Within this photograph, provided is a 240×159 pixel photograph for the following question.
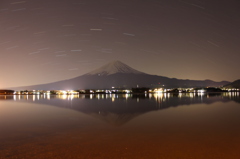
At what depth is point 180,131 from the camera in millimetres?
10750

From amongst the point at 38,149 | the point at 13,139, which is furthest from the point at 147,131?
the point at 13,139

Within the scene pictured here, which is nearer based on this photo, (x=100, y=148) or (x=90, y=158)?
(x=90, y=158)

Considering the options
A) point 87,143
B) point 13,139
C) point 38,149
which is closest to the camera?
point 38,149

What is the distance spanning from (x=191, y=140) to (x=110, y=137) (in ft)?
10.5

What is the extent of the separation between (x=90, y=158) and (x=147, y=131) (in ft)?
15.1

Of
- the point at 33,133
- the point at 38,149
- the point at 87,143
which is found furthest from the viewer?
the point at 33,133

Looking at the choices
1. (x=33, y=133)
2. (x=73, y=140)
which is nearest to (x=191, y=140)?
(x=73, y=140)

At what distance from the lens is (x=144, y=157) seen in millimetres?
6699

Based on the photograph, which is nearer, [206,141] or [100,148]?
[100,148]

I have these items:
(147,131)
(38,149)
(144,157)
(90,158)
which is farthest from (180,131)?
(38,149)

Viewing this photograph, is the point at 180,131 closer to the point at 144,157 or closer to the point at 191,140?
the point at 191,140

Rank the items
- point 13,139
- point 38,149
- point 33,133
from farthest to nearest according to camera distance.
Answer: point 33,133 < point 13,139 < point 38,149

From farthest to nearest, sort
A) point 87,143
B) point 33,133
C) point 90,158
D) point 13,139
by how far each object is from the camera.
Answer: point 33,133 < point 13,139 < point 87,143 < point 90,158

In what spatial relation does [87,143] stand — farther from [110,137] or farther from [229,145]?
[229,145]
